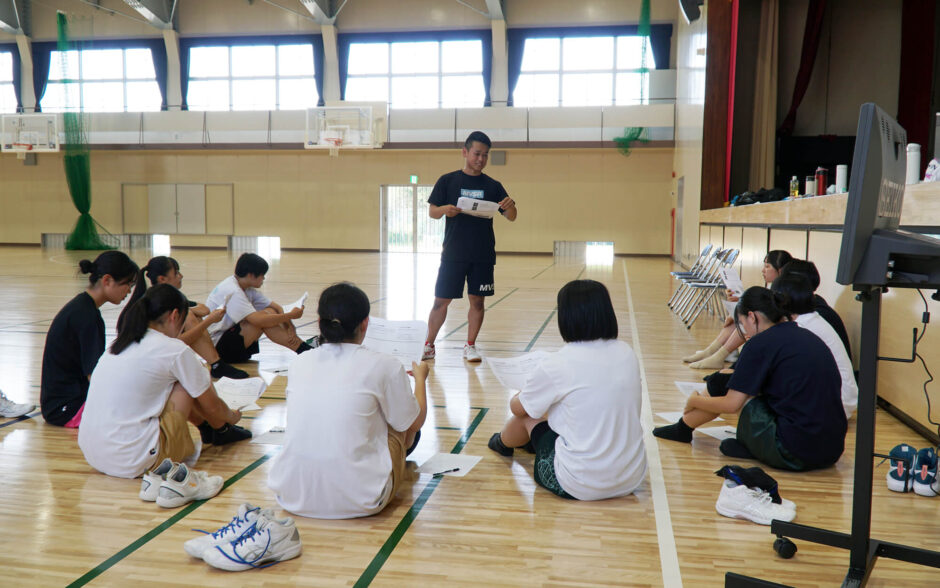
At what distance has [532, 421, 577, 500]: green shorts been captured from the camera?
9.18ft

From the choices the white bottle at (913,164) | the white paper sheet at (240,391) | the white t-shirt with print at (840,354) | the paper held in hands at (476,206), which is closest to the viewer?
the white t-shirt with print at (840,354)

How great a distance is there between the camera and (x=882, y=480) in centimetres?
305

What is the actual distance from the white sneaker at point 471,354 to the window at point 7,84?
22436 millimetres

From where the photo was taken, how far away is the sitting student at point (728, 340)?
16.5 feet

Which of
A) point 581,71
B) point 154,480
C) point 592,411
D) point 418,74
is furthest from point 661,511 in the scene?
point 418,74

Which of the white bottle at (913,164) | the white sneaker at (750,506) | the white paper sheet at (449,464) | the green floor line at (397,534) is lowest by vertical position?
the white paper sheet at (449,464)

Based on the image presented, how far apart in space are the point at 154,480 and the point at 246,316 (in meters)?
2.44

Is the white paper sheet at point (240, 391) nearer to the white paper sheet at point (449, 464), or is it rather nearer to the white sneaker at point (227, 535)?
the white paper sheet at point (449, 464)

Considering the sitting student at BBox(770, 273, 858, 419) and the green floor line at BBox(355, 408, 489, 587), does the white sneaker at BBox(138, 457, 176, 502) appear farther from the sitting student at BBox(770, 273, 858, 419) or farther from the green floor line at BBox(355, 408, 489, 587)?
the sitting student at BBox(770, 273, 858, 419)

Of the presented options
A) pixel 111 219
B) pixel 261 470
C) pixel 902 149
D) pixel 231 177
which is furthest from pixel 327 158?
pixel 902 149

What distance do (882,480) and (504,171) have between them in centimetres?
1832

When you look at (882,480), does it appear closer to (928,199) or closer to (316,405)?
(928,199)

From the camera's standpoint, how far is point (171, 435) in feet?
9.69

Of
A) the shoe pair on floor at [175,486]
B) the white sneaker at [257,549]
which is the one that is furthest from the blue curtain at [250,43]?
the white sneaker at [257,549]
